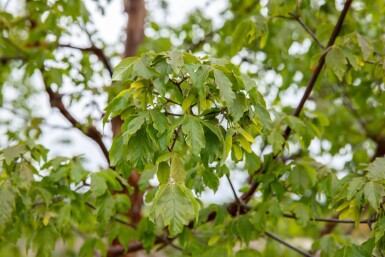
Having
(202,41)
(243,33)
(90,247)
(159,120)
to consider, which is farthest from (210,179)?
(202,41)

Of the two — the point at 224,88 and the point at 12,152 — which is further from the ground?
the point at 224,88

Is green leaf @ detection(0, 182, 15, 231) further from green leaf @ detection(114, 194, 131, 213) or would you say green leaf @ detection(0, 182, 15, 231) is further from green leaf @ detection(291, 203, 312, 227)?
green leaf @ detection(291, 203, 312, 227)

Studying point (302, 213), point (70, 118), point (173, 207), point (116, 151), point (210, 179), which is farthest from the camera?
point (70, 118)

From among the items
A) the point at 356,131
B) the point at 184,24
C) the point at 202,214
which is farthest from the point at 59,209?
the point at 356,131

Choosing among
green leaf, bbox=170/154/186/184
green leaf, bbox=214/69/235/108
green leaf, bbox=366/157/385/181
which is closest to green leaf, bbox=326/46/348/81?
green leaf, bbox=366/157/385/181

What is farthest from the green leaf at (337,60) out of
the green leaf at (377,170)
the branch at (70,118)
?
the branch at (70,118)

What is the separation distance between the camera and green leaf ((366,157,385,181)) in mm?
1608

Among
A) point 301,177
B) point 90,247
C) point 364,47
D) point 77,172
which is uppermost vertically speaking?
point 364,47

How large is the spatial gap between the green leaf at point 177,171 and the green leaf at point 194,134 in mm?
94

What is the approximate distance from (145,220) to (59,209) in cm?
38

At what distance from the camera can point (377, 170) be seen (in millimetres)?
1660

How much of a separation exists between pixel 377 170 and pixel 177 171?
69 cm

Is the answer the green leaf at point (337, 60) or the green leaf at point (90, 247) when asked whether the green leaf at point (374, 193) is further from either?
the green leaf at point (90, 247)

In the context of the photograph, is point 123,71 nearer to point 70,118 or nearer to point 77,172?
point 77,172
